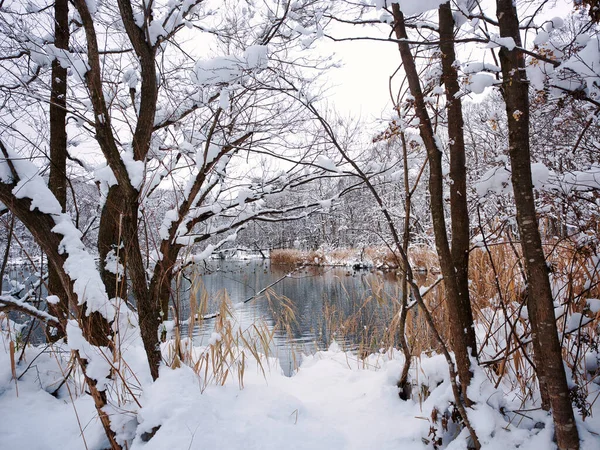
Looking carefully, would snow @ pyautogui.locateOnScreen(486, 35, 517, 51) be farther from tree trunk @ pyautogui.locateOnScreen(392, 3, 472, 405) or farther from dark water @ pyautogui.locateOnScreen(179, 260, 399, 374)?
dark water @ pyautogui.locateOnScreen(179, 260, 399, 374)

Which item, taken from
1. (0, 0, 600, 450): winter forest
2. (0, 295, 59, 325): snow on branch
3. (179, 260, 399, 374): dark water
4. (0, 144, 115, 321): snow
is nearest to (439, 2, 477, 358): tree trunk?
(0, 0, 600, 450): winter forest

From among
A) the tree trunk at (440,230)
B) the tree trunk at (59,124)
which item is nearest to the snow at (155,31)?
the tree trunk at (59,124)

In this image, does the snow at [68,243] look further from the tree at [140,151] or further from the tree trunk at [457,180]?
the tree trunk at [457,180]

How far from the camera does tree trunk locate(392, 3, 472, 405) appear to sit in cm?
154

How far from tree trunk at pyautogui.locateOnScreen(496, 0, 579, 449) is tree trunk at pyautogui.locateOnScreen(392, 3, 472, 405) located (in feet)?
1.08

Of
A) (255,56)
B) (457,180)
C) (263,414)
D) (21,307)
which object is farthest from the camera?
(255,56)

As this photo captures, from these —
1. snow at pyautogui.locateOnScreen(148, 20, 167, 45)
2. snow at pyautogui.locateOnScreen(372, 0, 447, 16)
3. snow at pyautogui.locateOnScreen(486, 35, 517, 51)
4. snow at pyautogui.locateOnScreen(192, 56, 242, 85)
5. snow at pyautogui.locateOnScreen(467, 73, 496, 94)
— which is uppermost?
snow at pyautogui.locateOnScreen(148, 20, 167, 45)

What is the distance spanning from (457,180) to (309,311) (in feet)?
22.2

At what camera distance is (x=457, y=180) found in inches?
67.4

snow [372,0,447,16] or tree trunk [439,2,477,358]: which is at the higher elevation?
snow [372,0,447,16]

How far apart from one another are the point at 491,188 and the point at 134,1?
333 centimetres

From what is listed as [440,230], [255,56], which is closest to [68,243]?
[255,56]

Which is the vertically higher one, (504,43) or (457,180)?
(504,43)

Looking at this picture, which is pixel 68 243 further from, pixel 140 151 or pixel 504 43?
pixel 504 43
